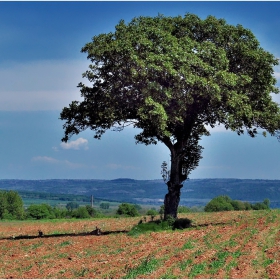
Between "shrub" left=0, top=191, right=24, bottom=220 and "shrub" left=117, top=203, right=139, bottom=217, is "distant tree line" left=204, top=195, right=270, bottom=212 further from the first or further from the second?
"shrub" left=0, top=191, right=24, bottom=220

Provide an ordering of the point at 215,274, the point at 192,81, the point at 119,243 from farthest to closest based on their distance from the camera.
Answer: the point at 192,81, the point at 119,243, the point at 215,274

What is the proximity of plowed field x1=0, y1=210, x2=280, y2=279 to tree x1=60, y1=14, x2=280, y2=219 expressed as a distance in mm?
5826

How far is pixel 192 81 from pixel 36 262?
12.2 m

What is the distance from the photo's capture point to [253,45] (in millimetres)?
30188

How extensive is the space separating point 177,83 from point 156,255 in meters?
10.5

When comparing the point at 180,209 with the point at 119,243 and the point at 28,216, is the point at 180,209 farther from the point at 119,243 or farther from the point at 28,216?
the point at 119,243

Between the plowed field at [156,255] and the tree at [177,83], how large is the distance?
583cm

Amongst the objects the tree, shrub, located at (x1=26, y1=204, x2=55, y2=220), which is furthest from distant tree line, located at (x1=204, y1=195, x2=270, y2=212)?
the tree

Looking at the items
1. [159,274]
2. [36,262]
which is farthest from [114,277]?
[36,262]

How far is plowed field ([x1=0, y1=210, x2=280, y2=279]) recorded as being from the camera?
54.2ft

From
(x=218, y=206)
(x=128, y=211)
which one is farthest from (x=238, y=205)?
(x=128, y=211)

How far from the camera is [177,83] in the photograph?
26828 mm

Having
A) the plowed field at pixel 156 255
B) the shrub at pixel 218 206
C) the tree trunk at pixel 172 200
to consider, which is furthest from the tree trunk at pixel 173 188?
the shrub at pixel 218 206

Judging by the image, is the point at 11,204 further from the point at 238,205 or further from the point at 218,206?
the point at 238,205
